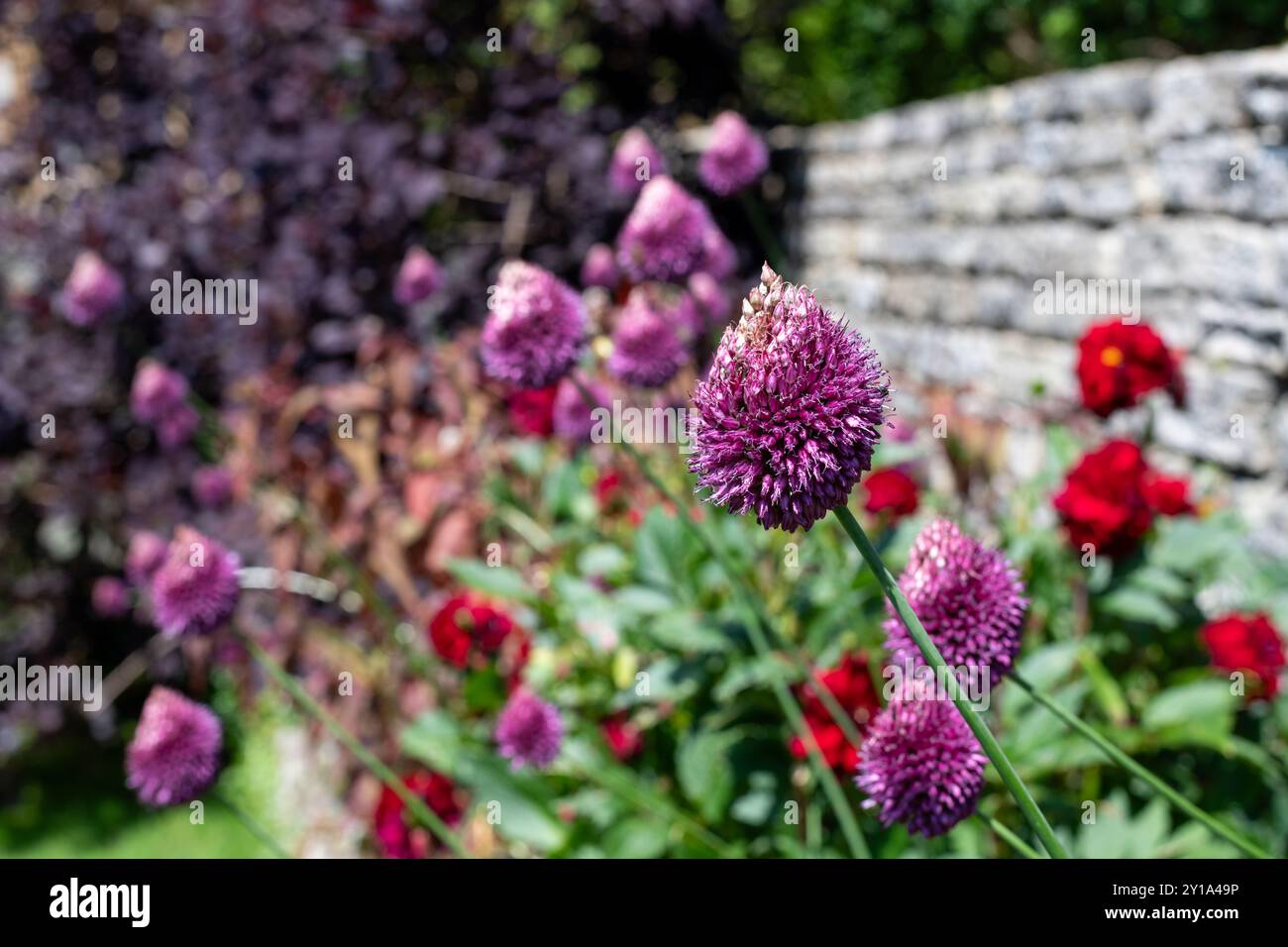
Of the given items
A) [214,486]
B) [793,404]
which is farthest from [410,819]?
[214,486]

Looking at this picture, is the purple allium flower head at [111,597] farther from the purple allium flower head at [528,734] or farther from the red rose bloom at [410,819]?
the purple allium flower head at [528,734]

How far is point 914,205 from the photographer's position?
4.61m

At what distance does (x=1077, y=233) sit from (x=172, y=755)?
3.16 m

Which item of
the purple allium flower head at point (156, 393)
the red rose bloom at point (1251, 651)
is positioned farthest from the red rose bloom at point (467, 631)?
the red rose bloom at point (1251, 651)

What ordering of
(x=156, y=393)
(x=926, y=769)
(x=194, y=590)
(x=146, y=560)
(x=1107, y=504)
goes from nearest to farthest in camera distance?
(x=926, y=769) < (x=194, y=590) < (x=1107, y=504) < (x=156, y=393) < (x=146, y=560)

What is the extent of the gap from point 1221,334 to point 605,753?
2121 mm

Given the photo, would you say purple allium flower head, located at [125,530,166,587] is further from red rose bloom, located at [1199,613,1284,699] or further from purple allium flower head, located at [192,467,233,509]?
red rose bloom, located at [1199,613,1284,699]

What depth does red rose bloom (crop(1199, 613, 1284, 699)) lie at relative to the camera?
1925 millimetres

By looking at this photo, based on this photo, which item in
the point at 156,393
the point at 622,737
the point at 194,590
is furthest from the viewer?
the point at 156,393

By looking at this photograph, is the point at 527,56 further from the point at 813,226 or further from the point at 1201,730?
the point at 1201,730

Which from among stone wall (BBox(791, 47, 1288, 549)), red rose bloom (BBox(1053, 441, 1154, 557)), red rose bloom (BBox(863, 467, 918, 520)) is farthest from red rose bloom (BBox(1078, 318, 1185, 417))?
stone wall (BBox(791, 47, 1288, 549))

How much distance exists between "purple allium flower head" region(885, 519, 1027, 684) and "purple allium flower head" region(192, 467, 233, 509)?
324 centimetres

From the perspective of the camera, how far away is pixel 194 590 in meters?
1.84

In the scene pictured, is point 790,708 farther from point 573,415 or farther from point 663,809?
point 573,415
